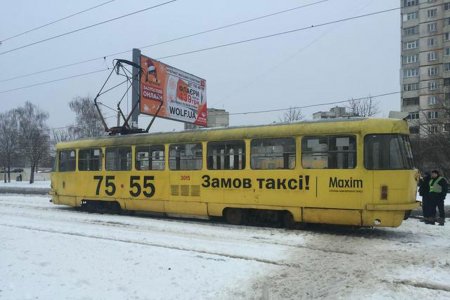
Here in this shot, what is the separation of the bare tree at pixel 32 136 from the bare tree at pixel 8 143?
1.12m

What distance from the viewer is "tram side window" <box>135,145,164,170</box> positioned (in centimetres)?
1548

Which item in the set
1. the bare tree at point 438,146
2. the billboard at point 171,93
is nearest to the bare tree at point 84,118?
the billboard at point 171,93

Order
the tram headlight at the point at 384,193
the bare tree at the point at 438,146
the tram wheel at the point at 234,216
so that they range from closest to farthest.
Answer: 1. the tram headlight at the point at 384,193
2. the tram wheel at the point at 234,216
3. the bare tree at the point at 438,146

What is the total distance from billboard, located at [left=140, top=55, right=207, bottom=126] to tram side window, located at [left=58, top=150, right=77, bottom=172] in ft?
28.8

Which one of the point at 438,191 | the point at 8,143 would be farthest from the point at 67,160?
the point at 8,143

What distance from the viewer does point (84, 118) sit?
6344cm

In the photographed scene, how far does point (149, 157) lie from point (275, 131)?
14.6 feet

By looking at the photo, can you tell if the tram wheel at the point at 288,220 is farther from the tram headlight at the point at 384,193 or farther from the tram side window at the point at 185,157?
the tram side window at the point at 185,157

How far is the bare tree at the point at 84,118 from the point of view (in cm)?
6017

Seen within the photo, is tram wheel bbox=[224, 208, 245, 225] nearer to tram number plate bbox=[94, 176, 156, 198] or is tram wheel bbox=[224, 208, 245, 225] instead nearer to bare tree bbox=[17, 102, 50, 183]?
tram number plate bbox=[94, 176, 156, 198]

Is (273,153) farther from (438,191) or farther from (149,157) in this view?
(438,191)

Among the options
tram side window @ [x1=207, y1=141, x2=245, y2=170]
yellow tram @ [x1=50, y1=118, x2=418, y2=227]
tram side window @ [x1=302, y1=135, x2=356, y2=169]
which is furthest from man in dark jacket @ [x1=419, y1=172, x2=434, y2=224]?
tram side window @ [x1=207, y1=141, x2=245, y2=170]

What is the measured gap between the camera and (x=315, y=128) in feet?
41.1

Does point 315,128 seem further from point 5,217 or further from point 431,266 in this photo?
point 5,217
